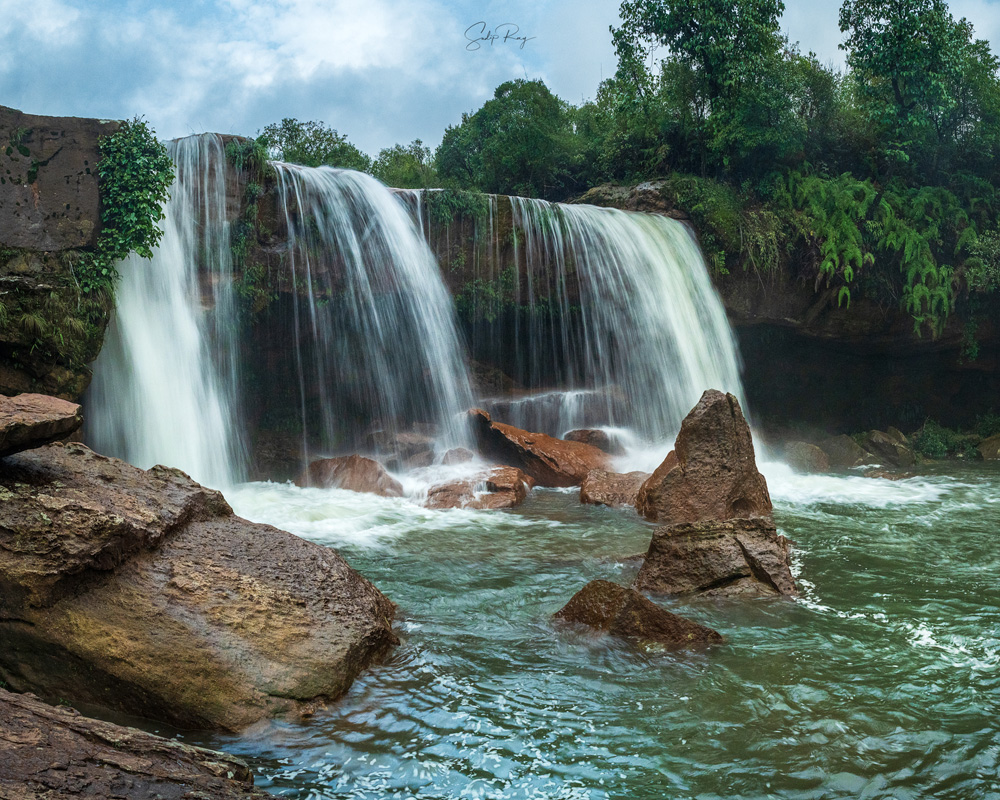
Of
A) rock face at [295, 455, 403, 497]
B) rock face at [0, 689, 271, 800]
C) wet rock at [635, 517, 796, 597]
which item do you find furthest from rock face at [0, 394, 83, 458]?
rock face at [295, 455, 403, 497]

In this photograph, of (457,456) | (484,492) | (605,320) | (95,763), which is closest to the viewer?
(95,763)

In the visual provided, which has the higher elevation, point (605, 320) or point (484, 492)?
point (605, 320)

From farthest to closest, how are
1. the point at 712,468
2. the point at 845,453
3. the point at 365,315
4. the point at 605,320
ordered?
the point at 845,453 < the point at 605,320 < the point at 365,315 < the point at 712,468

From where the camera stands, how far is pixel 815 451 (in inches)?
639

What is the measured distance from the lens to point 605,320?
17.0m

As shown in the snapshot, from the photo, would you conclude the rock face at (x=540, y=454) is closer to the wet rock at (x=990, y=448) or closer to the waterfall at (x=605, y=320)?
the waterfall at (x=605, y=320)

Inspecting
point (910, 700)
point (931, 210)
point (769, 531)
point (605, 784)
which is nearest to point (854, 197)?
point (931, 210)

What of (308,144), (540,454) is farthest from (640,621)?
(308,144)

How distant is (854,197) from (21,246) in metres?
17.8

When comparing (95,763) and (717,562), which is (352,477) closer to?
(717,562)

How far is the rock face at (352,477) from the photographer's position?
12.5m

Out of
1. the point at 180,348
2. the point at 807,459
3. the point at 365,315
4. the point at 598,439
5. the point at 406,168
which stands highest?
the point at 406,168

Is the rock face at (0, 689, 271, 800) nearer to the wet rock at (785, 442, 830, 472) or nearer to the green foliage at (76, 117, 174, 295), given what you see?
the green foliage at (76, 117, 174, 295)

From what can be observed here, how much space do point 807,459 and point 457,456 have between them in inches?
288
